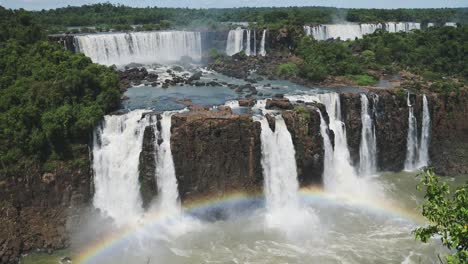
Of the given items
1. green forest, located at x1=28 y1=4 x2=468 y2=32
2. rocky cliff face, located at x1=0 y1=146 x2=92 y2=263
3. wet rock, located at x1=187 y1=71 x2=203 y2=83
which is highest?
green forest, located at x1=28 y1=4 x2=468 y2=32

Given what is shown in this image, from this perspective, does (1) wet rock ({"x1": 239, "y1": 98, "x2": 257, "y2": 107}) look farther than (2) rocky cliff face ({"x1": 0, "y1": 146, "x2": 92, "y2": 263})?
Yes

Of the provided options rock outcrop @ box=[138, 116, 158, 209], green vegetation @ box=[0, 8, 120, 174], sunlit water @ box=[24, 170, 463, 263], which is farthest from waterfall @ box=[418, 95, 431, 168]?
green vegetation @ box=[0, 8, 120, 174]

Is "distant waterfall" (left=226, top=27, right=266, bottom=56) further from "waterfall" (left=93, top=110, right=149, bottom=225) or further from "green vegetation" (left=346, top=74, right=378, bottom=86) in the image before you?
"waterfall" (left=93, top=110, right=149, bottom=225)

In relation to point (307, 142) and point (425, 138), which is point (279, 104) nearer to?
point (307, 142)

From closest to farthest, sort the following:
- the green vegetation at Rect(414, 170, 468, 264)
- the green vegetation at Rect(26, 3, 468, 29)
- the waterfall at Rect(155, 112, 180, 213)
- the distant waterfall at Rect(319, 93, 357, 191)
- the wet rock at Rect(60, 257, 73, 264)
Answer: the green vegetation at Rect(414, 170, 468, 264), the wet rock at Rect(60, 257, 73, 264), the waterfall at Rect(155, 112, 180, 213), the distant waterfall at Rect(319, 93, 357, 191), the green vegetation at Rect(26, 3, 468, 29)

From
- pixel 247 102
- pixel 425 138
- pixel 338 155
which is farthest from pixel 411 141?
pixel 247 102
